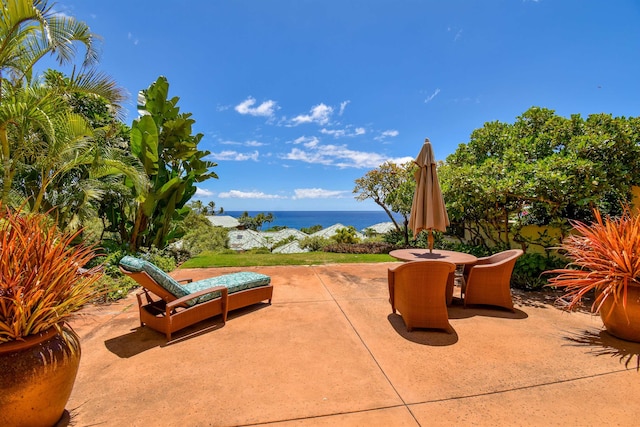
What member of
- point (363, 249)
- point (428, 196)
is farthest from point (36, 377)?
point (363, 249)

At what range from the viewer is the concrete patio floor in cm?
235

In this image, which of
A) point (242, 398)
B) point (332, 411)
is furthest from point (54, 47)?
point (332, 411)

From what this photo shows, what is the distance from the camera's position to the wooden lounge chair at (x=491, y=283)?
15.2ft

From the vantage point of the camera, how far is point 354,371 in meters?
3.03

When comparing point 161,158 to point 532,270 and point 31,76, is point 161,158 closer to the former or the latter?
point 31,76

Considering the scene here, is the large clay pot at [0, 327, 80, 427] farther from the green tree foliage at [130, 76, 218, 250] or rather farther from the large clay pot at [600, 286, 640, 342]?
the green tree foliage at [130, 76, 218, 250]

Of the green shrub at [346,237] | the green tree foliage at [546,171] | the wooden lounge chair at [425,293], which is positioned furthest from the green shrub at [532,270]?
the green shrub at [346,237]

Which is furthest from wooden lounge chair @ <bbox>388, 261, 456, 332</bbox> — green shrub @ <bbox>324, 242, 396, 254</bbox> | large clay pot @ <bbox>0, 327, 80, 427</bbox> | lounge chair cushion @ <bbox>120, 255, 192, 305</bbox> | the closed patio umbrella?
green shrub @ <bbox>324, 242, 396, 254</bbox>

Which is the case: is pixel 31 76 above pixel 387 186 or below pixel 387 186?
above

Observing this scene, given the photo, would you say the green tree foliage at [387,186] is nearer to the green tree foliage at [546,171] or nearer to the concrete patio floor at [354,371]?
the green tree foliage at [546,171]

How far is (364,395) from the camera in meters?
2.62

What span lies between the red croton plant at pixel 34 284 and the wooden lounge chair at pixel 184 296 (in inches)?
53.7

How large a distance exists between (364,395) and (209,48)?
12.1 meters

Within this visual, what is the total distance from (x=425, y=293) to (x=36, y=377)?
4009 millimetres
